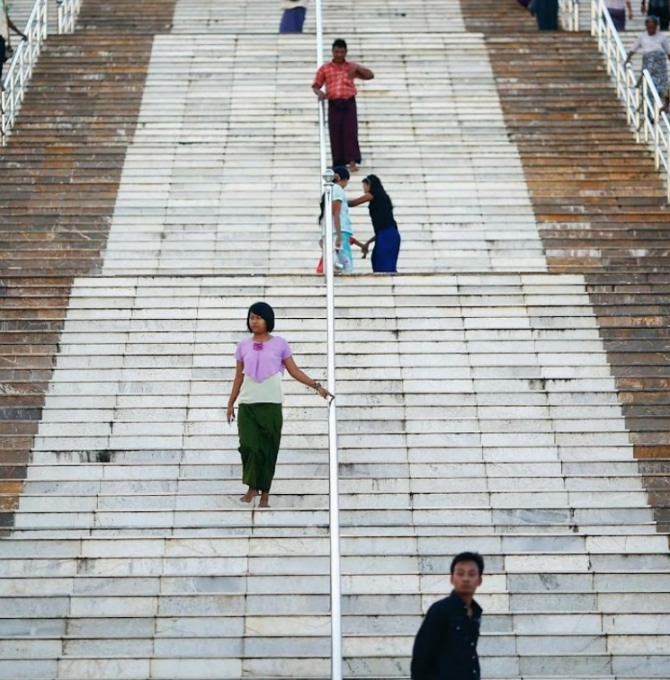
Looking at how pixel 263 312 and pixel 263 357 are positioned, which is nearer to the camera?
pixel 263 312

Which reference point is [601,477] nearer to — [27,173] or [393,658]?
[393,658]

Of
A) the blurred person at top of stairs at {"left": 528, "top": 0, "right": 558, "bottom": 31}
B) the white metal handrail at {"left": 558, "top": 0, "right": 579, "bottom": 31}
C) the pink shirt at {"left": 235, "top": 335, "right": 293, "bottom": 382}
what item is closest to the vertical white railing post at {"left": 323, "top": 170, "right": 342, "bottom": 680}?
the pink shirt at {"left": 235, "top": 335, "right": 293, "bottom": 382}

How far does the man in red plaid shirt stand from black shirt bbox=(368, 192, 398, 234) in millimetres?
2567

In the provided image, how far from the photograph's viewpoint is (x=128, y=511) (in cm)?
1115

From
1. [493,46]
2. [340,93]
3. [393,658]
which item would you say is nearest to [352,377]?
[393,658]

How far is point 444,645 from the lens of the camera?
24.1ft

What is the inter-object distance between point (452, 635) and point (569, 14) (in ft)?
52.4

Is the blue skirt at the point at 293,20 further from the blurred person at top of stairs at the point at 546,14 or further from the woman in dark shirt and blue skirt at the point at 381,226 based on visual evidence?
the woman in dark shirt and blue skirt at the point at 381,226

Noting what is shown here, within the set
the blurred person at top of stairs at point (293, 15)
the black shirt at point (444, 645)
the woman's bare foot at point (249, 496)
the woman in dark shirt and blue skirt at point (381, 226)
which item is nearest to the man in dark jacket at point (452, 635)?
the black shirt at point (444, 645)

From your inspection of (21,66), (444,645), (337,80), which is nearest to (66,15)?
(21,66)

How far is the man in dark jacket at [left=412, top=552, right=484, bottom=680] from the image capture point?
287 inches

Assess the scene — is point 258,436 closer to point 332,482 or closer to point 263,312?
point 263,312

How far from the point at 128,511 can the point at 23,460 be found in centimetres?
114

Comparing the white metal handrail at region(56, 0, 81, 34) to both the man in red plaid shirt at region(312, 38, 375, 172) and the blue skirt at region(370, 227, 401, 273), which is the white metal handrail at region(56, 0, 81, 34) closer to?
the man in red plaid shirt at region(312, 38, 375, 172)
